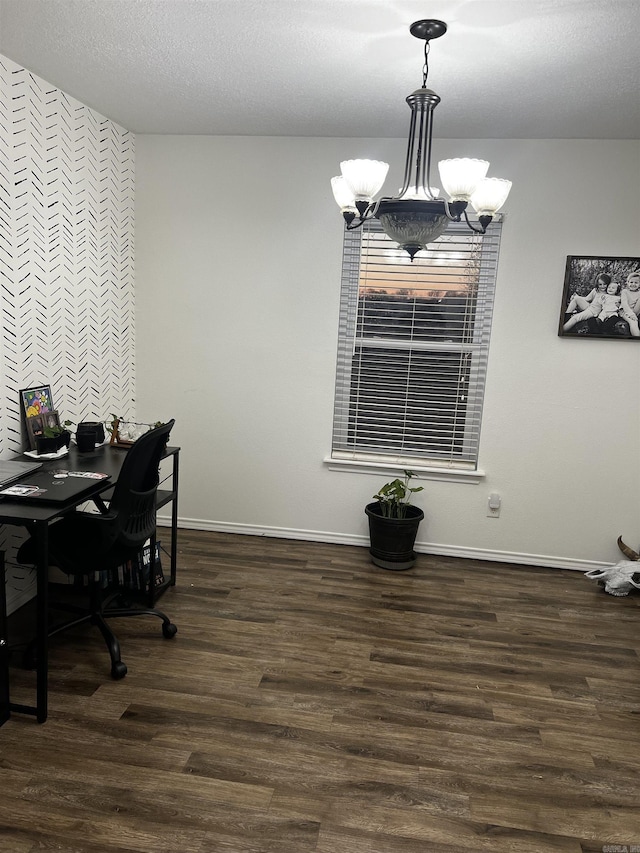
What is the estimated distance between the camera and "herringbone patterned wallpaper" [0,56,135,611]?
9.77 feet

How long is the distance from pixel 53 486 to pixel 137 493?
1.07ft

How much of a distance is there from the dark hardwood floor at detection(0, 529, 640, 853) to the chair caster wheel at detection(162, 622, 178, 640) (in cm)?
3

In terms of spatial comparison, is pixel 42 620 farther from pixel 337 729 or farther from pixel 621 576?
pixel 621 576

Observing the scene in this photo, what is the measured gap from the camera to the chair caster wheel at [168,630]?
115 inches

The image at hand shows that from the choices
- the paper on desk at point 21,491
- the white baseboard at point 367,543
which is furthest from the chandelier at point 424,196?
the white baseboard at point 367,543

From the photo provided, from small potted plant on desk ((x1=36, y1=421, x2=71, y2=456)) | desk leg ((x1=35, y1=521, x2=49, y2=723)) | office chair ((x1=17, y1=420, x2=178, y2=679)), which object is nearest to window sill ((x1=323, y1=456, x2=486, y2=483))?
office chair ((x1=17, y1=420, x2=178, y2=679))

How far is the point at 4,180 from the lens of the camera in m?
2.90

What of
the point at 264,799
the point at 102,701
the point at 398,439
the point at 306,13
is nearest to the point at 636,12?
the point at 306,13

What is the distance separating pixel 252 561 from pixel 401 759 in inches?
73.1

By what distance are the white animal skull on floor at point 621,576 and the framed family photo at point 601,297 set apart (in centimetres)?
133

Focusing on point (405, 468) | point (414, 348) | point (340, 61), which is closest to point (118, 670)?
point (405, 468)

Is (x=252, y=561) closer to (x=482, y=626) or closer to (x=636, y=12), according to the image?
(x=482, y=626)

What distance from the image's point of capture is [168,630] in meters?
2.92

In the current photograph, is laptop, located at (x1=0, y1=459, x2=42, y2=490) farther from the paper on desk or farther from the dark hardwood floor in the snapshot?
the dark hardwood floor
